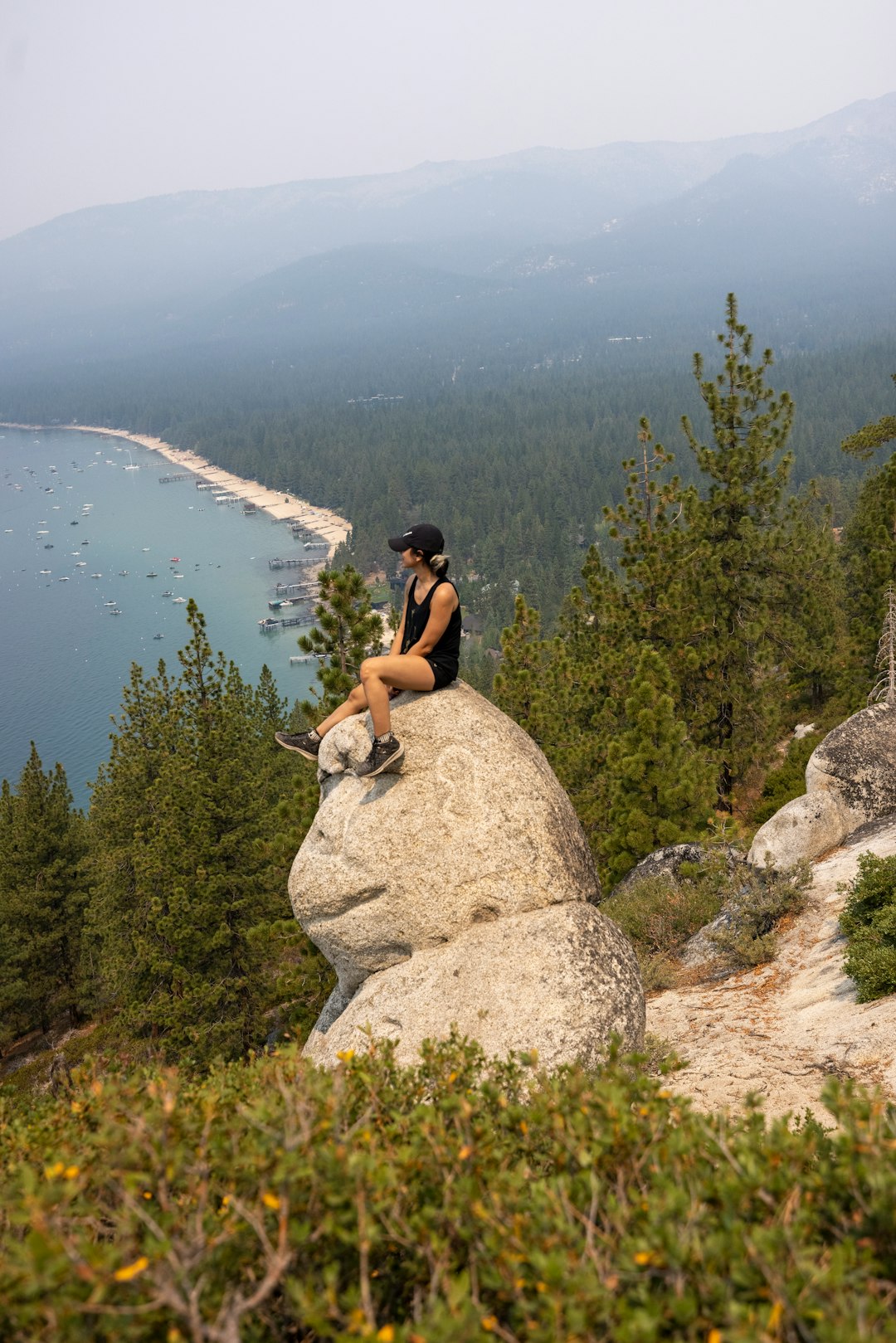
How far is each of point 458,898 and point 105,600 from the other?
123549 millimetres

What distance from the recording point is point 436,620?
26.8 ft

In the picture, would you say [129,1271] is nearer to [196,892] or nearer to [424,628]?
[424,628]

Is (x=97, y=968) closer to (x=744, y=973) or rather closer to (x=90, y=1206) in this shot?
(x=744, y=973)

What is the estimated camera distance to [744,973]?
34.3 feet

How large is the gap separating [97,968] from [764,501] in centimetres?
2688

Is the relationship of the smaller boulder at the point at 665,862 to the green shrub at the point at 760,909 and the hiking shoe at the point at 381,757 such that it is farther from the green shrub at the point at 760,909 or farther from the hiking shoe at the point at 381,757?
the hiking shoe at the point at 381,757

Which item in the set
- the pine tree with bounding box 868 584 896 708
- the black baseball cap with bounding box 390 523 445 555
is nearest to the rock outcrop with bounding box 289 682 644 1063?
the black baseball cap with bounding box 390 523 445 555

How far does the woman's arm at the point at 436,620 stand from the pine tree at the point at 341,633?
17.3 feet

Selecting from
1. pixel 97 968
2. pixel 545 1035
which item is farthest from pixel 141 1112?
pixel 97 968

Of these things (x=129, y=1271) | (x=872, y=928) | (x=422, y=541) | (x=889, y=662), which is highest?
(x=422, y=541)

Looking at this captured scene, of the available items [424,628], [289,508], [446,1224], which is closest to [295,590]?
[289,508]

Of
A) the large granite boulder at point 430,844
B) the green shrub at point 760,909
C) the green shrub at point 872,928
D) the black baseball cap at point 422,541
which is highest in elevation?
the black baseball cap at point 422,541

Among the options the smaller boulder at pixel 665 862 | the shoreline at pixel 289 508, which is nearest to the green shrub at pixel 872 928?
the smaller boulder at pixel 665 862

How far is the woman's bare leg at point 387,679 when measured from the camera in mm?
7809
